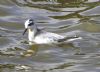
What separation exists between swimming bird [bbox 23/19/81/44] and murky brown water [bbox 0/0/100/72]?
0.21 m

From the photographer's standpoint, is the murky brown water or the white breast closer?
the murky brown water

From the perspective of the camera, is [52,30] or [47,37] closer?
[47,37]

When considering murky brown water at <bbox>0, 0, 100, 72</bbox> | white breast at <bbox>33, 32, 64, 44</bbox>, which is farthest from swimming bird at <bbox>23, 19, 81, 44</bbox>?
murky brown water at <bbox>0, 0, 100, 72</bbox>

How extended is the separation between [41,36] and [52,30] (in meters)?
1.14

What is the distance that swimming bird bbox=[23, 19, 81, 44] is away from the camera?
1441 cm

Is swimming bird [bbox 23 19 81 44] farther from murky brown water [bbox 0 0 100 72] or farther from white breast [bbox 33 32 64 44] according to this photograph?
murky brown water [bbox 0 0 100 72]

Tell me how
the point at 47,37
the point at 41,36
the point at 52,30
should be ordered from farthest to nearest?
the point at 52,30 < the point at 41,36 < the point at 47,37

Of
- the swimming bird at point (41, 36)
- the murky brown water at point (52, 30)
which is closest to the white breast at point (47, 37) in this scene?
the swimming bird at point (41, 36)

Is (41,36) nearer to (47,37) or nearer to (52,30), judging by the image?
(47,37)

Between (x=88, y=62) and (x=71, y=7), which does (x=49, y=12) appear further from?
(x=88, y=62)

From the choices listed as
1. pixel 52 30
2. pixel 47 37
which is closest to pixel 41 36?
pixel 47 37

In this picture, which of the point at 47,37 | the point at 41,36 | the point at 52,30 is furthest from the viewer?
the point at 52,30

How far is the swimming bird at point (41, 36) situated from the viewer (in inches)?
567

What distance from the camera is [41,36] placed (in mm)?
14797
